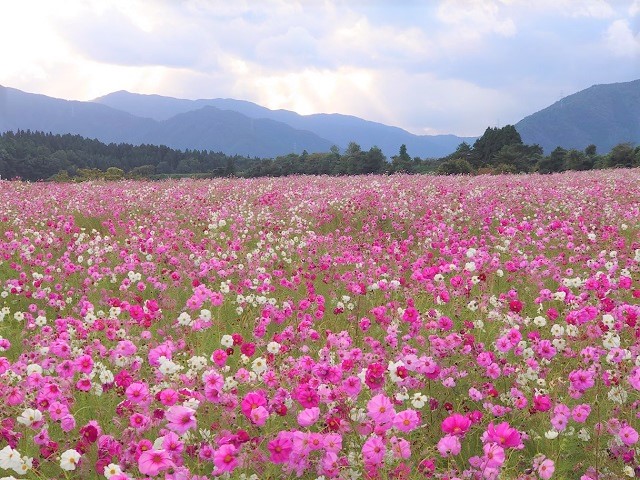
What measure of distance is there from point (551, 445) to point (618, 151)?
43958 millimetres

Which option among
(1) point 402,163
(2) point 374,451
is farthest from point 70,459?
(1) point 402,163

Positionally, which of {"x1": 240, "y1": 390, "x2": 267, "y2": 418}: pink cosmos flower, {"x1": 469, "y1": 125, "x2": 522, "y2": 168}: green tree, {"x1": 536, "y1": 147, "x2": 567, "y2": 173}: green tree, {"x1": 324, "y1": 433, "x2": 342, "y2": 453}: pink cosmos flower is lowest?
{"x1": 324, "y1": 433, "x2": 342, "y2": 453}: pink cosmos flower

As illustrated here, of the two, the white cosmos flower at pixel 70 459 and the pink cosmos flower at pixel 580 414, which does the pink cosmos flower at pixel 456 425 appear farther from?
the white cosmos flower at pixel 70 459

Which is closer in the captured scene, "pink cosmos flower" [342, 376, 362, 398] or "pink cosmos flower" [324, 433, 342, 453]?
"pink cosmos flower" [324, 433, 342, 453]

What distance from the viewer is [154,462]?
2.06 metres

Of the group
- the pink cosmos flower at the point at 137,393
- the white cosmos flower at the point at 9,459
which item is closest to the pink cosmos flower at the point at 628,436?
the pink cosmos flower at the point at 137,393

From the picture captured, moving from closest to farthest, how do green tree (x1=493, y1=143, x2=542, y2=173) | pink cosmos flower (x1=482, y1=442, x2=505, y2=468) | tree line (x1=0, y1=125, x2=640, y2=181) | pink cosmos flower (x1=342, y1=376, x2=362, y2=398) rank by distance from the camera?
pink cosmos flower (x1=482, y1=442, x2=505, y2=468) → pink cosmos flower (x1=342, y1=376, x2=362, y2=398) → tree line (x1=0, y1=125, x2=640, y2=181) → green tree (x1=493, y1=143, x2=542, y2=173)

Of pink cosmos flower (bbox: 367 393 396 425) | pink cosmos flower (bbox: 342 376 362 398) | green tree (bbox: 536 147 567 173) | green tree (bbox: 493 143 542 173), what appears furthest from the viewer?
green tree (bbox: 493 143 542 173)

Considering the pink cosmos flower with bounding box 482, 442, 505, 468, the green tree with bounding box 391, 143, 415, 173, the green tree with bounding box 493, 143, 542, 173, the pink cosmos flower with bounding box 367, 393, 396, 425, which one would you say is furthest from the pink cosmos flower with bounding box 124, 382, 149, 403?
the green tree with bounding box 391, 143, 415, 173

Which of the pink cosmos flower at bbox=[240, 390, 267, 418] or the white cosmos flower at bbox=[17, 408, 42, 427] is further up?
the pink cosmos flower at bbox=[240, 390, 267, 418]

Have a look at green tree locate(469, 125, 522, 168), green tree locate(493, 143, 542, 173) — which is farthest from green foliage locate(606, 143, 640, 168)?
green tree locate(469, 125, 522, 168)

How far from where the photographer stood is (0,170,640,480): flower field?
234 cm

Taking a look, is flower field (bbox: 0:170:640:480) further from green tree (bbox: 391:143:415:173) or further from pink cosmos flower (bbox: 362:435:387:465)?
green tree (bbox: 391:143:415:173)

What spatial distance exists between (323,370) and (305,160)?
63.1 meters
